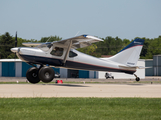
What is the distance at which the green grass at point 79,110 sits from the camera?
722 cm

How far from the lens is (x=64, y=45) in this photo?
20.2 m

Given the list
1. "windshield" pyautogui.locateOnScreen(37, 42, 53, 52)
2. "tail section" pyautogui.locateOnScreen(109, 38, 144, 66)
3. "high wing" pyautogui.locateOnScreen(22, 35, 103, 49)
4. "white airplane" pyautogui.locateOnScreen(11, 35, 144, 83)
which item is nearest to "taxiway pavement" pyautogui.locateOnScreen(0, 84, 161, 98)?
"white airplane" pyautogui.locateOnScreen(11, 35, 144, 83)

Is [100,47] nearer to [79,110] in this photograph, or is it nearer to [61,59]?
[61,59]

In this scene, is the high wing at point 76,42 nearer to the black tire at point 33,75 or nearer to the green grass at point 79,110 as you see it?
the black tire at point 33,75

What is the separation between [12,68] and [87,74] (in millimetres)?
16624

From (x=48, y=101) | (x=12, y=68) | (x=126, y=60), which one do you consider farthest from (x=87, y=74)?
(x=48, y=101)

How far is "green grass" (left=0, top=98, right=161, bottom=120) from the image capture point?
7.22m

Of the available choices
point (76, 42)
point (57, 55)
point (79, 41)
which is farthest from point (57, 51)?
point (79, 41)

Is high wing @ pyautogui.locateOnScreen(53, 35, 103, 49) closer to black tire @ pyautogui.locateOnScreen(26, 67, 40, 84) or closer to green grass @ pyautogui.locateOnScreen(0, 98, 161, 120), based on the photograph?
black tire @ pyautogui.locateOnScreen(26, 67, 40, 84)

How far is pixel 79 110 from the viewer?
8.25 metres

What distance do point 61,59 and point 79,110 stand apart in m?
12.3

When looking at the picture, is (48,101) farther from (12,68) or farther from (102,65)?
(12,68)

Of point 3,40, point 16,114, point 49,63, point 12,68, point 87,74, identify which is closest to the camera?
point 16,114

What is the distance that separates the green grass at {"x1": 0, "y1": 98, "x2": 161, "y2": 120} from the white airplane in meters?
8.85
